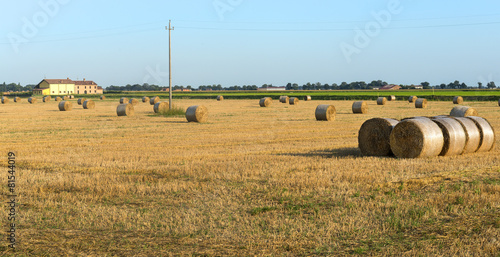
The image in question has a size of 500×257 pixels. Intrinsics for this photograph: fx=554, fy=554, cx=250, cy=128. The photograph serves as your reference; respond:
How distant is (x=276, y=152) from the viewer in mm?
18406

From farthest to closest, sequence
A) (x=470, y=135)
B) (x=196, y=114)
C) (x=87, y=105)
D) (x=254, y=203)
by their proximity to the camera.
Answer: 1. (x=87, y=105)
2. (x=196, y=114)
3. (x=470, y=135)
4. (x=254, y=203)

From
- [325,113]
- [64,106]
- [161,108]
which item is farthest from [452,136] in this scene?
[64,106]

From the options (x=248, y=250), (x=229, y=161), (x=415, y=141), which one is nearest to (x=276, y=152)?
(x=229, y=161)

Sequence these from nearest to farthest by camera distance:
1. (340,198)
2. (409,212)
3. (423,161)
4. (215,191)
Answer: (409,212) < (340,198) < (215,191) < (423,161)

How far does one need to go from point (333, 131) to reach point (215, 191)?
54.5 feet

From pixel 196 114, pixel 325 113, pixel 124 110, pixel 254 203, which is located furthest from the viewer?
pixel 124 110

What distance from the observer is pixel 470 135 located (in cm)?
1661

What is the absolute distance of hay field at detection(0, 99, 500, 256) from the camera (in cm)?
789

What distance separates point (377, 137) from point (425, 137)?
1773 mm

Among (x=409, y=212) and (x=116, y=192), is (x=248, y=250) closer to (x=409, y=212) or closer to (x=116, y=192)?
(x=409, y=212)

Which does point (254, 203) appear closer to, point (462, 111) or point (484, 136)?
point (484, 136)

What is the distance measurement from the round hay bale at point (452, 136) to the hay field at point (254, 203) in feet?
1.57

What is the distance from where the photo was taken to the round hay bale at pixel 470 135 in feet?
54.5

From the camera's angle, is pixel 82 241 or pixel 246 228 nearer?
pixel 82 241
